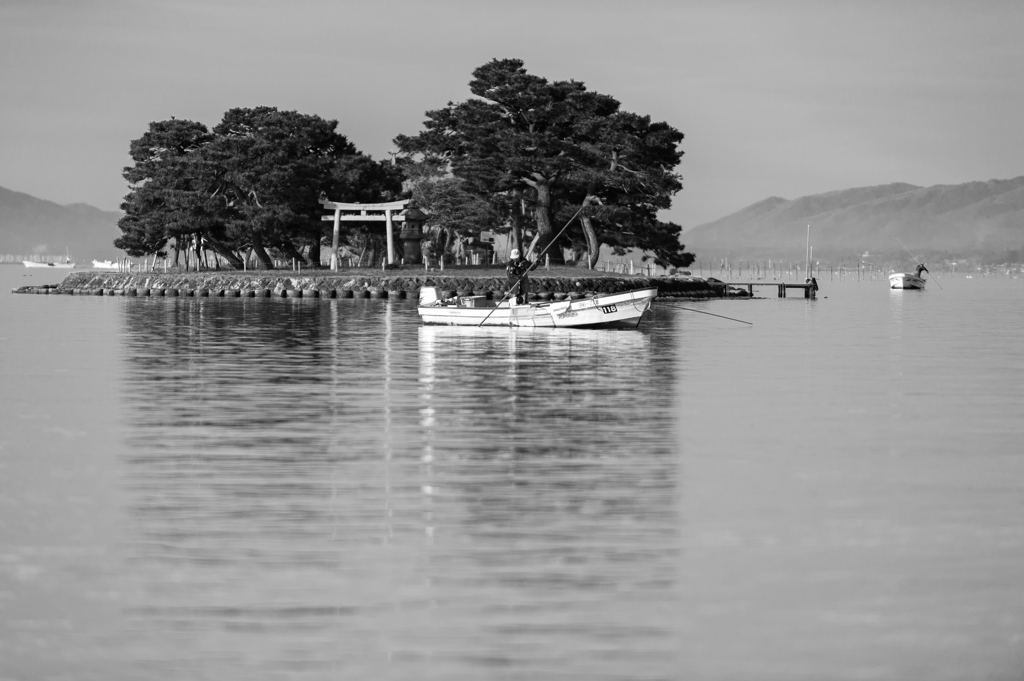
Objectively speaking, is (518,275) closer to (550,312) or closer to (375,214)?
(550,312)

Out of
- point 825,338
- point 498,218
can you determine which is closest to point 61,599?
point 825,338

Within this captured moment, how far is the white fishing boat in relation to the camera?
42031 mm

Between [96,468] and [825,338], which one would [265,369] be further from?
[825,338]

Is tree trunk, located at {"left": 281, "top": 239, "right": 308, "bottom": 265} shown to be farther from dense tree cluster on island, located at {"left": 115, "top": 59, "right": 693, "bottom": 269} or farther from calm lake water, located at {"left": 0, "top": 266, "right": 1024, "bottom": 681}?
calm lake water, located at {"left": 0, "top": 266, "right": 1024, "bottom": 681}

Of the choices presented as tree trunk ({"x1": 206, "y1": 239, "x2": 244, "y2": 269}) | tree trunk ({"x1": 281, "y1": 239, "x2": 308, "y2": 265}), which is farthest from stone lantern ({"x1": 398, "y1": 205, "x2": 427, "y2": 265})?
tree trunk ({"x1": 206, "y1": 239, "x2": 244, "y2": 269})

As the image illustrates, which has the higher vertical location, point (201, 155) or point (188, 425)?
point (201, 155)

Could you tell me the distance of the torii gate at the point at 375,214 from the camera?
73.6 m

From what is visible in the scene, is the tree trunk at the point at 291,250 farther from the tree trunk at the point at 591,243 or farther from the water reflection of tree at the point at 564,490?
the water reflection of tree at the point at 564,490

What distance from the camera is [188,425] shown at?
684 inches

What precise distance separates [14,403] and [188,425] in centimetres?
461

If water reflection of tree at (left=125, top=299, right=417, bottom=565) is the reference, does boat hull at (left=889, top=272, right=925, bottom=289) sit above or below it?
above

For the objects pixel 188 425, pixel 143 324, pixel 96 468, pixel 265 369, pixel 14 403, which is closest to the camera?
pixel 96 468

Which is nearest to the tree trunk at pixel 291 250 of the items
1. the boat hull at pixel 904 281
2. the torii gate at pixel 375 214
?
the torii gate at pixel 375 214

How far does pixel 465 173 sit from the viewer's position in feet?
244
